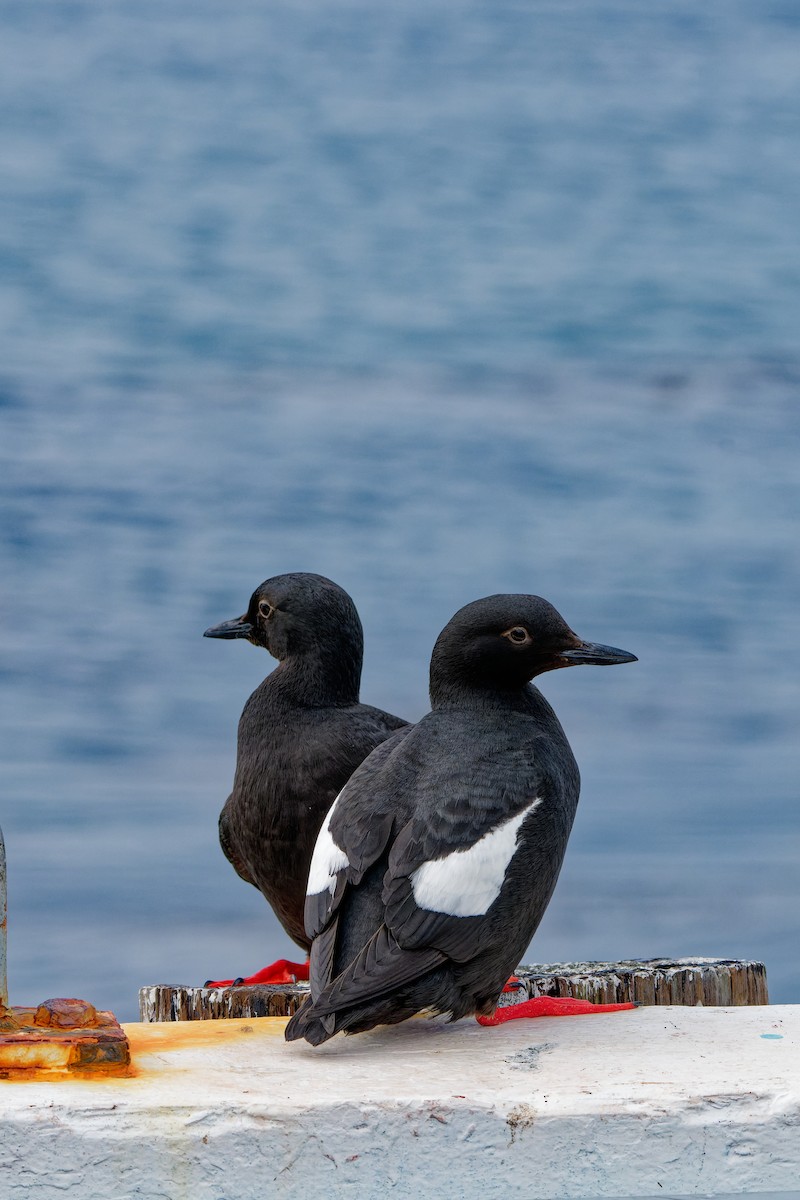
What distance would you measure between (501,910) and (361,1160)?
85 centimetres

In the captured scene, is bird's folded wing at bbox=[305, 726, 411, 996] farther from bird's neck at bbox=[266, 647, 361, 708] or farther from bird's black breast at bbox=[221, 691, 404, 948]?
bird's neck at bbox=[266, 647, 361, 708]

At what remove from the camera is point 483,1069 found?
3.92 meters

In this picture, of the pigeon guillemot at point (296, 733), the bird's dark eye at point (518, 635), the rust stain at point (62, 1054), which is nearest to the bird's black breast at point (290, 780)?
the pigeon guillemot at point (296, 733)

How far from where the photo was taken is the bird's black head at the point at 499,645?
454 cm

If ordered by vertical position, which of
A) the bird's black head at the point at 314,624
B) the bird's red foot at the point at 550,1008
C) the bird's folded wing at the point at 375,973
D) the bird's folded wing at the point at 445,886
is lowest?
the bird's red foot at the point at 550,1008

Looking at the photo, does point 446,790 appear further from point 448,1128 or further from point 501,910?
point 448,1128

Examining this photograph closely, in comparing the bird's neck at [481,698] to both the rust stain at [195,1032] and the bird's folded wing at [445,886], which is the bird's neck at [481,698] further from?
the rust stain at [195,1032]

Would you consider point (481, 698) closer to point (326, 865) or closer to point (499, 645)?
point (499, 645)

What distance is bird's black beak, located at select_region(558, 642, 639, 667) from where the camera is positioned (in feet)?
15.2

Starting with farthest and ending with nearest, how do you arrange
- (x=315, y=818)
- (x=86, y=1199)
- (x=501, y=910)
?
(x=315, y=818)
(x=501, y=910)
(x=86, y=1199)

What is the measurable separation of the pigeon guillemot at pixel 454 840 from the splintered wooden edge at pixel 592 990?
805 mm

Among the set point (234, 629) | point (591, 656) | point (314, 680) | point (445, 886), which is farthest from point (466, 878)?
point (234, 629)

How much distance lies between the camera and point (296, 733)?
16.8 ft

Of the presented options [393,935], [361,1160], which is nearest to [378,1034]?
[393,935]
